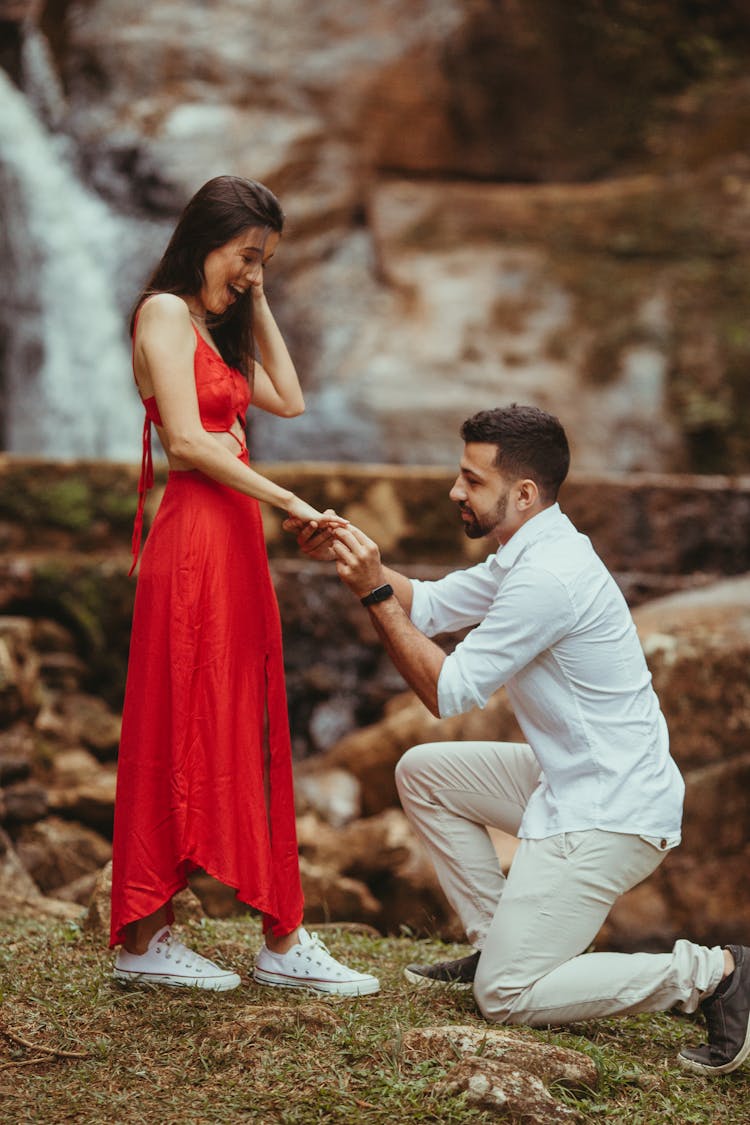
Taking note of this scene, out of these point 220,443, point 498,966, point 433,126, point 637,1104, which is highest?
point 433,126

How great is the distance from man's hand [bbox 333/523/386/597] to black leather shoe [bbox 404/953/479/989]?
111 cm

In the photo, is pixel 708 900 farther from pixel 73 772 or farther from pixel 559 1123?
pixel 73 772

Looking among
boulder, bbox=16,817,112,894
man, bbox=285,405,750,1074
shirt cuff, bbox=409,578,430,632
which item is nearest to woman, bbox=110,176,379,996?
man, bbox=285,405,750,1074

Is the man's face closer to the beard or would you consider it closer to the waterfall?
the beard

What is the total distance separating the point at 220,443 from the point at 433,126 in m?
10.5

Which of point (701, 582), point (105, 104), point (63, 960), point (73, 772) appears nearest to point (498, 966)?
point (63, 960)

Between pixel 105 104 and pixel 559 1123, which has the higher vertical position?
pixel 105 104

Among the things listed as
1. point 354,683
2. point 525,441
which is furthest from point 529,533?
point 354,683

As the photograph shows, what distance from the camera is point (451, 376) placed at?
1062 centimetres

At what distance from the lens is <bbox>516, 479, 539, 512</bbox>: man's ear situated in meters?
3.49

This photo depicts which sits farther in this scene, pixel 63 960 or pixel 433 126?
pixel 433 126

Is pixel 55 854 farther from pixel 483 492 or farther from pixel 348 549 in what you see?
pixel 483 492

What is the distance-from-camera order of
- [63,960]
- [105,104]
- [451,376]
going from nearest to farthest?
[63,960], [451,376], [105,104]

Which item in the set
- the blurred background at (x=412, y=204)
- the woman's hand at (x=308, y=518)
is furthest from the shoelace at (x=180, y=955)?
the blurred background at (x=412, y=204)
